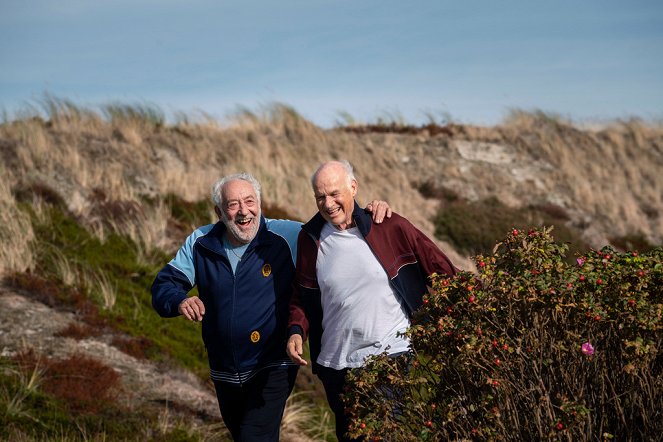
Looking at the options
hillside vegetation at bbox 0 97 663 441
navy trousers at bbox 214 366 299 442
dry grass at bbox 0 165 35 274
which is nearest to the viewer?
navy trousers at bbox 214 366 299 442

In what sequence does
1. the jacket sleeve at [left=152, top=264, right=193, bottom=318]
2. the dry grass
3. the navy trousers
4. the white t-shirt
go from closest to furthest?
1. the white t-shirt
2. the jacket sleeve at [left=152, top=264, right=193, bottom=318]
3. the navy trousers
4. the dry grass

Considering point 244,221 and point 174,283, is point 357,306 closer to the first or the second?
point 244,221

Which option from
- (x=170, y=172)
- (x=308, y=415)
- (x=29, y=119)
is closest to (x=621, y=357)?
(x=308, y=415)

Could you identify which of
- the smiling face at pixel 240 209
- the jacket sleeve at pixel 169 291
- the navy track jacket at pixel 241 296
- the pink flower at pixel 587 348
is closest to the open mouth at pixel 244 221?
the smiling face at pixel 240 209

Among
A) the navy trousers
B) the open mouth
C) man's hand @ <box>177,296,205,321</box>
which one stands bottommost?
the navy trousers

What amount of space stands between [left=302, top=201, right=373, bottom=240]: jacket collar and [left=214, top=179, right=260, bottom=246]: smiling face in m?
0.37

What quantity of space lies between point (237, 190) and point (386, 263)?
104cm

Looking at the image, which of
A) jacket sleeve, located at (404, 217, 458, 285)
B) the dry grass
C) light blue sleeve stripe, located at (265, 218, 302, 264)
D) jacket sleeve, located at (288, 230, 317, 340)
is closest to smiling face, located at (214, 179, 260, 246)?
light blue sleeve stripe, located at (265, 218, 302, 264)

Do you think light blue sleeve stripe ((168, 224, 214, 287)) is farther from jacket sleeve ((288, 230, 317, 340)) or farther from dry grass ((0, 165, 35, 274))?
dry grass ((0, 165, 35, 274))

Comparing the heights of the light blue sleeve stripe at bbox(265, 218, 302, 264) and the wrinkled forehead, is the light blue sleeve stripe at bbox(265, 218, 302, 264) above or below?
below

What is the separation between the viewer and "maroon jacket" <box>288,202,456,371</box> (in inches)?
180

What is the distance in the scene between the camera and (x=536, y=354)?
374 centimetres

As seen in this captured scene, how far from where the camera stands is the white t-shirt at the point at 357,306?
14.8 feet

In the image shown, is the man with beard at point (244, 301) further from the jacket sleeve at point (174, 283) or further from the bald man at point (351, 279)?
the bald man at point (351, 279)
